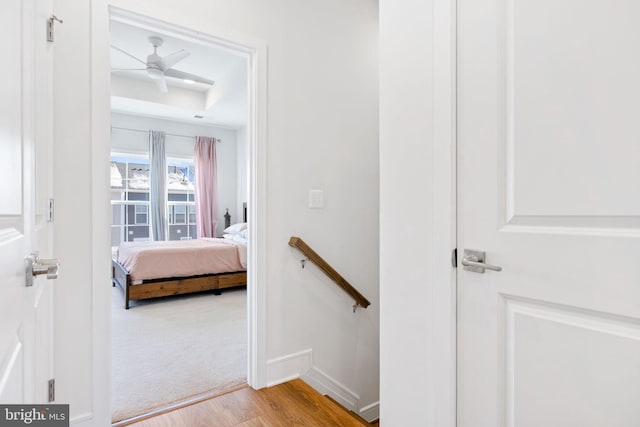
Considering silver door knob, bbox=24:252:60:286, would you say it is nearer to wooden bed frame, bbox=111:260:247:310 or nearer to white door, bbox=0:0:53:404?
white door, bbox=0:0:53:404

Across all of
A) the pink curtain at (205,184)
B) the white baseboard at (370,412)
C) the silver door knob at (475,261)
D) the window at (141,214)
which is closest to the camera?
the silver door knob at (475,261)

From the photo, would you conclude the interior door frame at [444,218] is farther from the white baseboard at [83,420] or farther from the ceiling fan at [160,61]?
the ceiling fan at [160,61]

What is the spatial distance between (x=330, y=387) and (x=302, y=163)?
1.53 m

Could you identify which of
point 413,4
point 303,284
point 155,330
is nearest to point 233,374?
point 303,284

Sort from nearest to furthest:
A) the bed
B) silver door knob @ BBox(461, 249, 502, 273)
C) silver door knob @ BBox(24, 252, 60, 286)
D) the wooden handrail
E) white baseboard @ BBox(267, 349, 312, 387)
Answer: silver door knob @ BBox(24, 252, 60, 286) → silver door knob @ BBox(461, 249, 502, 273) → white baseboard @ BBox(267, 349, 312, 387) → the wooden handrail → the bed

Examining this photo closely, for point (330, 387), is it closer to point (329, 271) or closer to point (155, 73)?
point (329, 271)

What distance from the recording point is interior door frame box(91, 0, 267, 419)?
157 cm

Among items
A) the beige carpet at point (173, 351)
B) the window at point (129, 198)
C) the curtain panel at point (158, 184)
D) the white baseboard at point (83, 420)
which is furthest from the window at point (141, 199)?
the white baseboard at point (83, 420)

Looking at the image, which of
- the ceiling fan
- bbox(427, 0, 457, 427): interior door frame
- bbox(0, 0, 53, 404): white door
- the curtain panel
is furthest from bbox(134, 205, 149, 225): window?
bbox(427, 0, 457, 427): interior door frame

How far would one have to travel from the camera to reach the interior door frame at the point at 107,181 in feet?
5.14

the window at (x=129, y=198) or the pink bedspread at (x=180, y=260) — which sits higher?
the window at (x=129, y=198)

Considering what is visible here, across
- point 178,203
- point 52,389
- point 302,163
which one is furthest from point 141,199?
point 52,389

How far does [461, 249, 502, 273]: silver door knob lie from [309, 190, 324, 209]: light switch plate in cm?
125

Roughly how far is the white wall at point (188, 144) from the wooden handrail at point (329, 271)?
4897 mm
